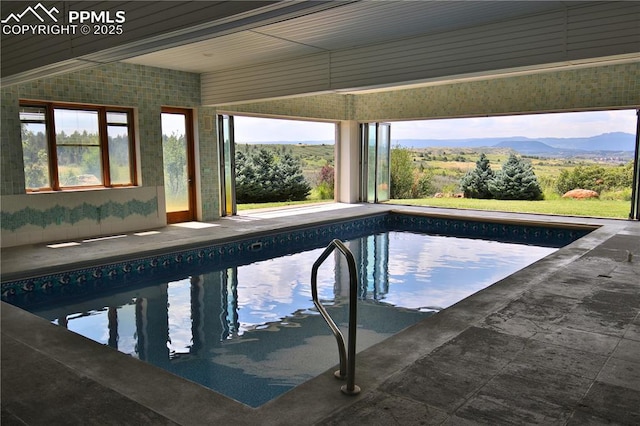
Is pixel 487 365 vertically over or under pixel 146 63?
under

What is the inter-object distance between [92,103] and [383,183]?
25.7 ft

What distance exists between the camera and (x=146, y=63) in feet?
26.6

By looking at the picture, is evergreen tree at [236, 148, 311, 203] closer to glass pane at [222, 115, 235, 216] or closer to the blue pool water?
glass pane at [222, 115, 235, 216]

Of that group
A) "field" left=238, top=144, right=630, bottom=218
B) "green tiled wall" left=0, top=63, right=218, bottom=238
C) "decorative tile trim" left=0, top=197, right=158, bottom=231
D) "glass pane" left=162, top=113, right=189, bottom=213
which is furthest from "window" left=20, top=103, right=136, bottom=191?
"field" left=238, top=144, right=630, bottom=218

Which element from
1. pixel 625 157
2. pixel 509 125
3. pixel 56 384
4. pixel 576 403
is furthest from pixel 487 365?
pixel 509 125

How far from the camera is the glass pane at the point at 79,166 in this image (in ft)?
24.7

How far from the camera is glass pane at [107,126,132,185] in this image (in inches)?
321

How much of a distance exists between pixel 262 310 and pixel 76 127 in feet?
15.7

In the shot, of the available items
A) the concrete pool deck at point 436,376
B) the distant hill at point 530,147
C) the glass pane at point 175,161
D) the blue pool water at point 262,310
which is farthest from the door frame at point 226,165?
the distant hill at point 530,147

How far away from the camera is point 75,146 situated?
25.1ft

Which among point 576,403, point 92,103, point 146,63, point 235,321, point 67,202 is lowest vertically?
point 235,321

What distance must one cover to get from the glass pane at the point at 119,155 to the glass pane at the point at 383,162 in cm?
676

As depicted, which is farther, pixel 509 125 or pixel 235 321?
pixel 509 125

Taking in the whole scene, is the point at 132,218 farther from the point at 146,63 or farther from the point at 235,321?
the point at 235,321
